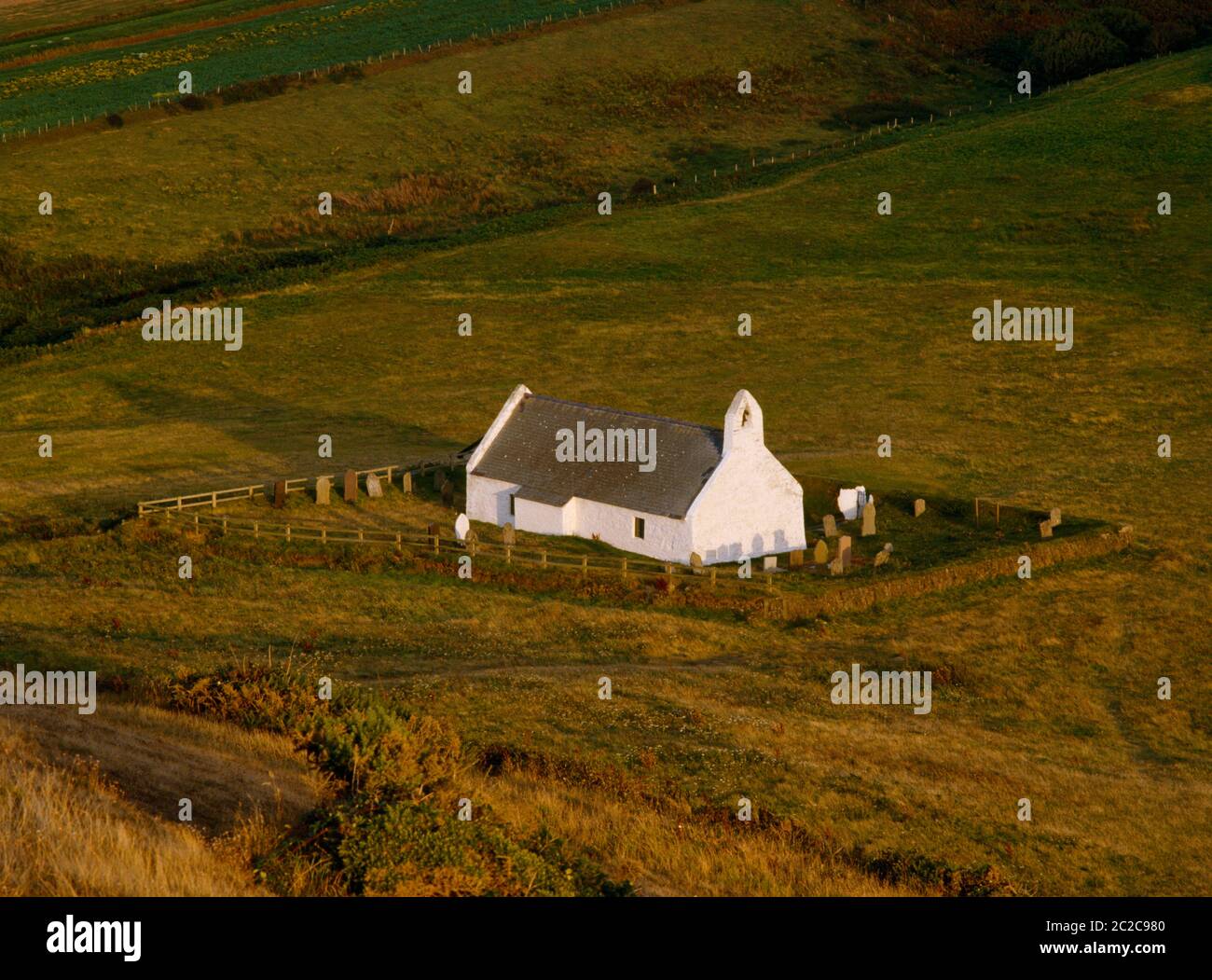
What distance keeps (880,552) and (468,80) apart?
87.4 meters

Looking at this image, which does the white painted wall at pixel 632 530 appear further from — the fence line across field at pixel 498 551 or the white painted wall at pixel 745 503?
the fence line across field at pixel 498 551

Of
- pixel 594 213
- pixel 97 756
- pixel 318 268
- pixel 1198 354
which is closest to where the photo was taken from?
pixel 97 756

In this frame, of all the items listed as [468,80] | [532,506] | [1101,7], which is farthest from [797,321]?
[1101,7]

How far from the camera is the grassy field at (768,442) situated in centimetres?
3334

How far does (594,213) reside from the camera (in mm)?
109000

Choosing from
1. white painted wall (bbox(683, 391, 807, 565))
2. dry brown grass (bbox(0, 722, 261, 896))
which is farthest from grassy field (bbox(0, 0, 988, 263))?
dry brown grass (bbox(0, 722, 261, 896))

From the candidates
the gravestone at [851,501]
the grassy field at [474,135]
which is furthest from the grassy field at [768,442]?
the gravestone at [851,501]

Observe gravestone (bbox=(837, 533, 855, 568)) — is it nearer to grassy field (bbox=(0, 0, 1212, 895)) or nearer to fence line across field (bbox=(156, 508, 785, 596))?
fence line across field (bbox=(156, 508, 785, 596))

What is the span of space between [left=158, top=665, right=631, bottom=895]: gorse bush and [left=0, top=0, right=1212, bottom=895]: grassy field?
974 mm

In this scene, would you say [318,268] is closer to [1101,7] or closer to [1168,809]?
[1168,809]

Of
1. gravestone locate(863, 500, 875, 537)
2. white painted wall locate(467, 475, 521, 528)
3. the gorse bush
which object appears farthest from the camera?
white painted wall locate(467, 475, 521, 528)

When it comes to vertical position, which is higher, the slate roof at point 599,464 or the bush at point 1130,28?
the bush at point 1130,28

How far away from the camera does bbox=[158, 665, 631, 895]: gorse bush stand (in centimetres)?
2233

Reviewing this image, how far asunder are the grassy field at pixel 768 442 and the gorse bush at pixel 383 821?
0.97 meters
